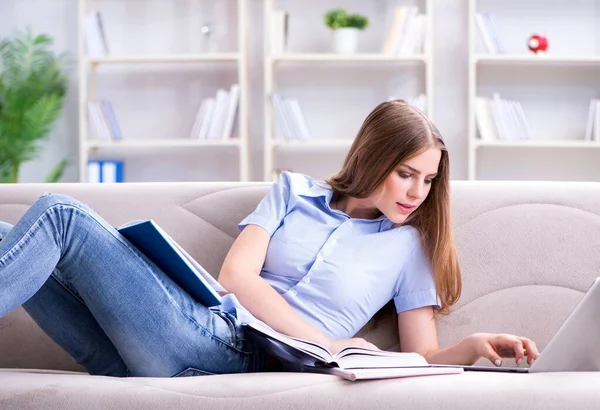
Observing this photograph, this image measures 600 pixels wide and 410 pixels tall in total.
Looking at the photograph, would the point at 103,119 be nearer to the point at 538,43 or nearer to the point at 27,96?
the point at 27,96

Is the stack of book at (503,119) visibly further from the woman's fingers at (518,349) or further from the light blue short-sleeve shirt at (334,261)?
the woman's fingers at (518,349)

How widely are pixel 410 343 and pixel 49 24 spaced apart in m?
3.58

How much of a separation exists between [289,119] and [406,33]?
28.6 inches

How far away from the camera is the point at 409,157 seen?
1.81m

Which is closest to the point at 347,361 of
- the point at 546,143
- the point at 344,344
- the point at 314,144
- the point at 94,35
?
the point at 344,344

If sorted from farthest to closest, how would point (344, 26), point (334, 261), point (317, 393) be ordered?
point (344, 26) → point (334, 261) → point (317, 393)

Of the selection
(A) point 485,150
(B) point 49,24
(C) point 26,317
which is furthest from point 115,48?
(C) point 26,317

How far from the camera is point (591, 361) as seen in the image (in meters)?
1.45

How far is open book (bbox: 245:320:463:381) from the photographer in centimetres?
137

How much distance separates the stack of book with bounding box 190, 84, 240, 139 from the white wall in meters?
0.21

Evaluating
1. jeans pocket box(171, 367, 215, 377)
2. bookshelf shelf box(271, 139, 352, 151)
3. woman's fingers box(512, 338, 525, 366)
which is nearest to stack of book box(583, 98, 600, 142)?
bookshelf shelf box(271, 139, 352, 151)

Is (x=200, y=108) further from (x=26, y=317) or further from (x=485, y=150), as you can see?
(x=26, y=317)

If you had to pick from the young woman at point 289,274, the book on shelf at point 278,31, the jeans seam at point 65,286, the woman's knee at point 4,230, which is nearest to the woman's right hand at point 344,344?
the young woman at point 289,274

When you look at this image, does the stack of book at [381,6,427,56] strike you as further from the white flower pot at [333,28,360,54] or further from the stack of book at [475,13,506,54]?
the stack of book at [475,13,506,54]
